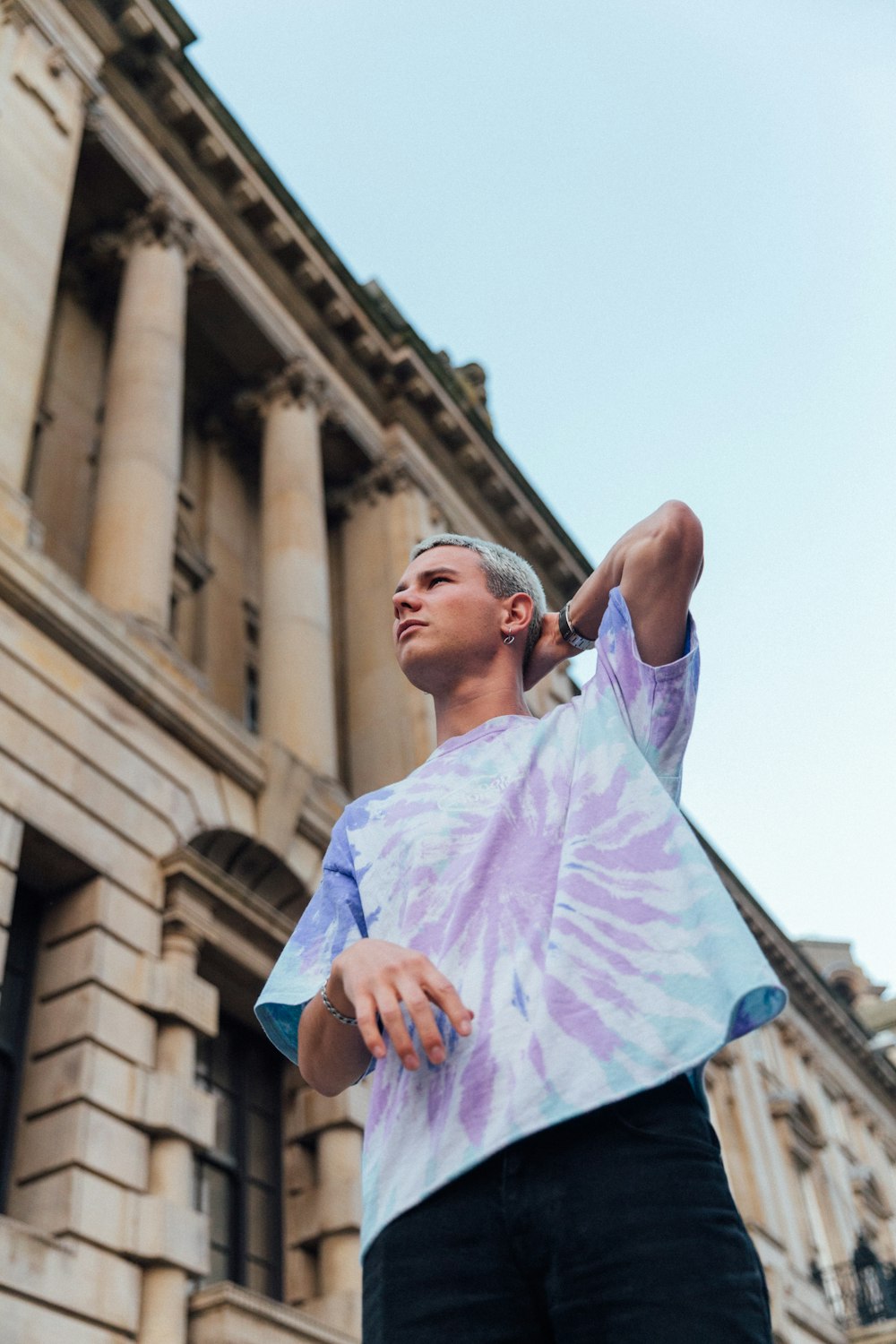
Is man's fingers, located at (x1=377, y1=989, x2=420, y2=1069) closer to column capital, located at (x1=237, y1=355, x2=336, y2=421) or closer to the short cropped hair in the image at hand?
the short cropped hair

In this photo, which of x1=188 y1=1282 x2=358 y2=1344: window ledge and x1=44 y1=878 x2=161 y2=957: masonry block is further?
x1=44 y1=878 x2=161 y2=957: masonry block

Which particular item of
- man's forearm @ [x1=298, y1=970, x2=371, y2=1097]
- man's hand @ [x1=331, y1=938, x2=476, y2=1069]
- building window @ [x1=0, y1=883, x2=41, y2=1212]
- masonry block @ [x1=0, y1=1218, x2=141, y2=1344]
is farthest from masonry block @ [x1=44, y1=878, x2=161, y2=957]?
man's hand @ [x1=331, y1=938, x2=476, y2=1069]

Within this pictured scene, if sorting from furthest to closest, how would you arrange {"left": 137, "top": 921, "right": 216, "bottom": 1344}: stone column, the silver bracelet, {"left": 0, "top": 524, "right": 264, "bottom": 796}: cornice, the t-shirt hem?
{"left": 0, "top": 524, "right": 264, "bottom": 796}: cornice < {"left": 137, "top": 921, "right": 216, "bottom": 1344}: stone column < the silver bracelet < the t-shirt hem

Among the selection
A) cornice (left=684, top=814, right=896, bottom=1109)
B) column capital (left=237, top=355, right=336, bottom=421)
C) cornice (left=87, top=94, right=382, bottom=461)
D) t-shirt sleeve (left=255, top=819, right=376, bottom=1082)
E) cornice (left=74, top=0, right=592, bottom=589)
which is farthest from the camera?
cornice (left=684, top=814, right=896, bottom=1109)

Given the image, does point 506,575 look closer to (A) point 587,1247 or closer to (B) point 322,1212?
(A) point 587,1247

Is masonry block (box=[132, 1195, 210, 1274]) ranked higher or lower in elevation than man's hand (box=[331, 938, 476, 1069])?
higher

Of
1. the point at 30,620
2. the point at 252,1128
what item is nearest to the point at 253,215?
the point at 30,620

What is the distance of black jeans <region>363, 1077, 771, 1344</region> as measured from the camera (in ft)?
5.67

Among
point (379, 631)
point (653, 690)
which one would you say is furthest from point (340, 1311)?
point (379, 631)

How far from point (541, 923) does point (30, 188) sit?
13.7m

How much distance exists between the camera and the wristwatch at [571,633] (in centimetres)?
282

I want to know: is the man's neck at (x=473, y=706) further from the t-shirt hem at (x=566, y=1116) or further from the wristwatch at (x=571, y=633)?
the t-shirt hem at (x=566, y=1116)

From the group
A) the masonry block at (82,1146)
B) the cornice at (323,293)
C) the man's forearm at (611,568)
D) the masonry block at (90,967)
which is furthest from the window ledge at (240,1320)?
the cornice at (323,293)

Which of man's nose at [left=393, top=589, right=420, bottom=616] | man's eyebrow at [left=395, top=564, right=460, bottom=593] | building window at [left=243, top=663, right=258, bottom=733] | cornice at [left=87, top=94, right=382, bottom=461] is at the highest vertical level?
cornice at [left=87, top=94, right=382, bottom=461]
